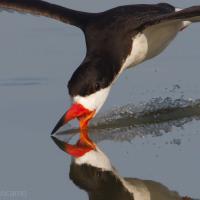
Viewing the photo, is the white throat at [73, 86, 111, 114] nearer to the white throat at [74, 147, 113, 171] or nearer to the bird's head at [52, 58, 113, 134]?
the bird's head at [52, 58, 113, 134]

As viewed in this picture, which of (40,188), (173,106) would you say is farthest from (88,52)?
(40,188)

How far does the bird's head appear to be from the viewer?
838cm

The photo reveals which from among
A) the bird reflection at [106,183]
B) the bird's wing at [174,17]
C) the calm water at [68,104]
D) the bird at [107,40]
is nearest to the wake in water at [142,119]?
the calm water at [68,104]

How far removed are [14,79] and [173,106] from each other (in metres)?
1.64

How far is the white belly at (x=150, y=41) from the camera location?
9625 millimetres

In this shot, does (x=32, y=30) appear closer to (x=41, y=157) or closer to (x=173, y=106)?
(x=173, y=106)

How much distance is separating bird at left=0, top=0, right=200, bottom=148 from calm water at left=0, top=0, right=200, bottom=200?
0.35m

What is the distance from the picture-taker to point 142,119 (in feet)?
31.6

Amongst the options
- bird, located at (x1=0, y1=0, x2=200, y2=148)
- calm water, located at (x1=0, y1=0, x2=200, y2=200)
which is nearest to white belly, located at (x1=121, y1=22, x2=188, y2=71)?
bird, located at (x1=0, y1=0, x2=200, y2=148)

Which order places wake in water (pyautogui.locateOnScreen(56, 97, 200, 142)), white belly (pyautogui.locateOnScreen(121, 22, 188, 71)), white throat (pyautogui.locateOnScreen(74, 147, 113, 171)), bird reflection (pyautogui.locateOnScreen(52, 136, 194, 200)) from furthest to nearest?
white belly (pyautogui.locateOnScreen(121, 22, 188, 71)) → wake in water (pyautogui.locateOnScreen(56, 97, 200, 142)) → white throat (pyautogui.locateOnScreen(74, 147, 113, 171)) → bird reflection (pyautogui.locateOnScreen(52, 136, 194, 200))

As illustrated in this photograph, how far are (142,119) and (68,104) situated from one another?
71 cm

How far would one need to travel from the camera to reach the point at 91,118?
8859 mm

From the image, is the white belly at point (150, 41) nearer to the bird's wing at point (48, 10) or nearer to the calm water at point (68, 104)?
the calm water at point (68, 104)

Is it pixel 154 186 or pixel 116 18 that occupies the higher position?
pixel 116 18
